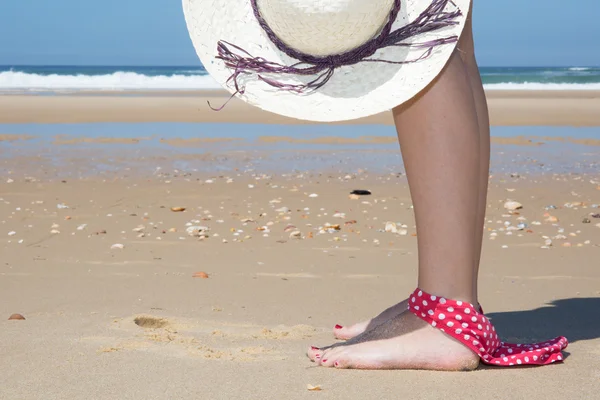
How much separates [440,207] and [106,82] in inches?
1371

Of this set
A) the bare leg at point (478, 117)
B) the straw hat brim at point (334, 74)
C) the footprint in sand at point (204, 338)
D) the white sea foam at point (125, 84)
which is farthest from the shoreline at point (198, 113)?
the bare leg at point (478, 117)

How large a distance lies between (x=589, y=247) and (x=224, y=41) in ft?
8.98

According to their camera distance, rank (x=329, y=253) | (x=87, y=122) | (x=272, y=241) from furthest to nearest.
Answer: (x=87, y=122)
(x=272, y=241)
(x=329, y=253)

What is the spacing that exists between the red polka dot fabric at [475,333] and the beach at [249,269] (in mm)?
43

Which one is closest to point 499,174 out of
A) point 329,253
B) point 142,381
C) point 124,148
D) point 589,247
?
point 589,247

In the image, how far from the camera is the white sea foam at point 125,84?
3216 centimetres

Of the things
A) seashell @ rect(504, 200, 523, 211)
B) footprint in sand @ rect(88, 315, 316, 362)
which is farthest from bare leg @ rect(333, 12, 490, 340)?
seashell @ rect(504, 200, 523, 211)

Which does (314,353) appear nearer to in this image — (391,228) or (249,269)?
(249,269)

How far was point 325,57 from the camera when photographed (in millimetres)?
2262

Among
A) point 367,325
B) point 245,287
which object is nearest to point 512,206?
point 245,287

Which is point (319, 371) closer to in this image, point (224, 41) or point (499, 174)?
point (224, 41)

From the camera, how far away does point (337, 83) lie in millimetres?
2234

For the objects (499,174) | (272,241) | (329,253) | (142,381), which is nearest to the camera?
(142,381)

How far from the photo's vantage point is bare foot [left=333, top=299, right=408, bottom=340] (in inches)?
98.8
